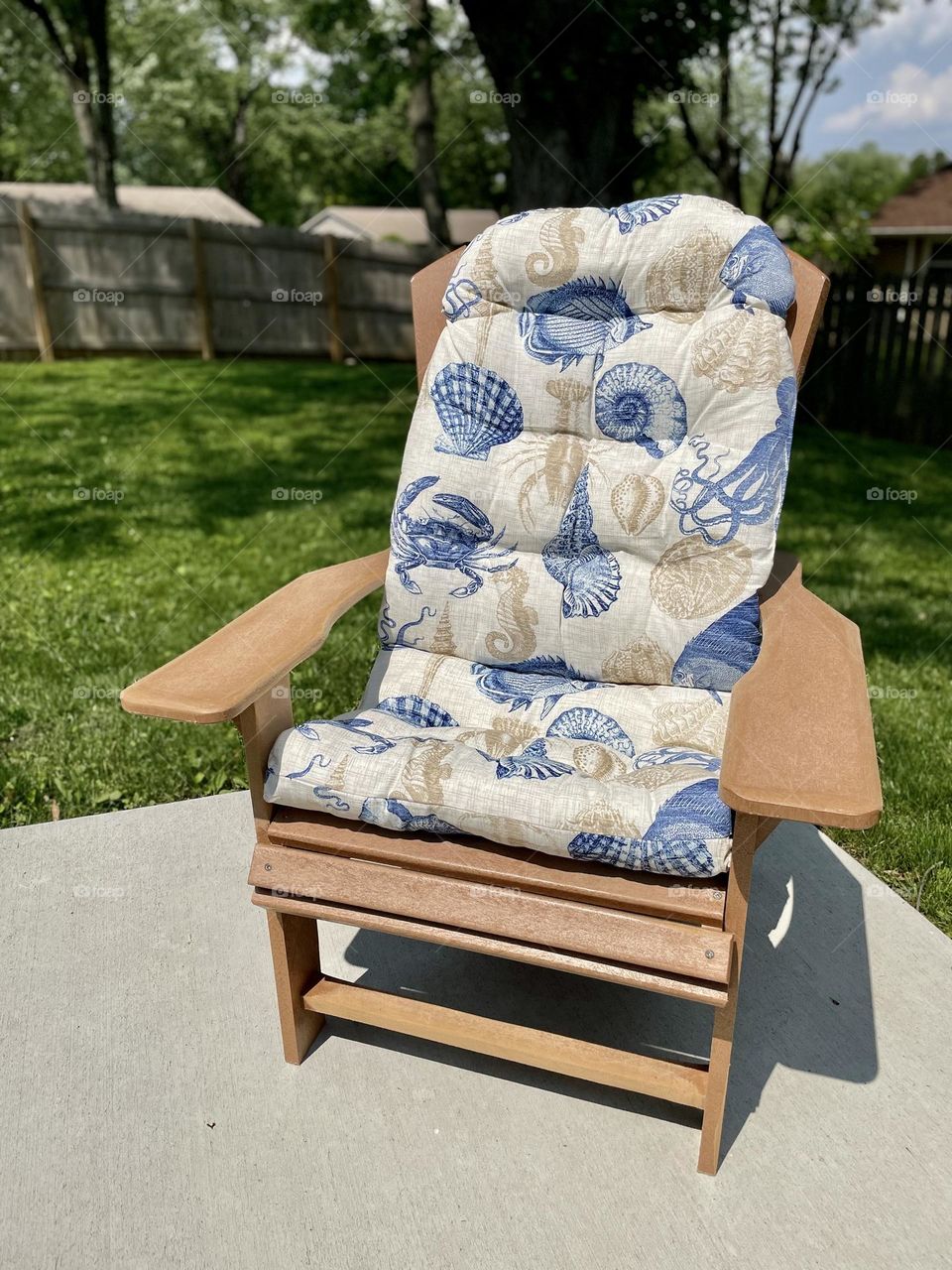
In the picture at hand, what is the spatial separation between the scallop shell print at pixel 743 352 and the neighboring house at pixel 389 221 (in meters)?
28.2

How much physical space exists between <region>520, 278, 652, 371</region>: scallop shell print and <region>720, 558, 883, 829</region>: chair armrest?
28.0 inches

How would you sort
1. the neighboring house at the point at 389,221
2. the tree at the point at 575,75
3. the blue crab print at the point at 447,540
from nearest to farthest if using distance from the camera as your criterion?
the blue crab print at the point at 447,540 → the tree at the point at 575,75 → the neighboring house at the point at 389,221

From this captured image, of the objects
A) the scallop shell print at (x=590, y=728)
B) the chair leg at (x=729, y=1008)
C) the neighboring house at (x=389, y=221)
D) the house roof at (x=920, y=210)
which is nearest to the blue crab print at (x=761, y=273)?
the scallop shell print at (x=590, y=728)

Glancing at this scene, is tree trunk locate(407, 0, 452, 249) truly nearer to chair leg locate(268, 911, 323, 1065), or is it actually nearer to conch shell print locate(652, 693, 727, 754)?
conch shell print locate(652, 693, 727, 754)

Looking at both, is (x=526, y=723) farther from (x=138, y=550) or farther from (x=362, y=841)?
(x=138, y=550)

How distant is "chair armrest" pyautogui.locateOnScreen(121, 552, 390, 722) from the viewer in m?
Result: 1.48

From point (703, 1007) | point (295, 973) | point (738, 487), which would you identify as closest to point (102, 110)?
point (738, 487)

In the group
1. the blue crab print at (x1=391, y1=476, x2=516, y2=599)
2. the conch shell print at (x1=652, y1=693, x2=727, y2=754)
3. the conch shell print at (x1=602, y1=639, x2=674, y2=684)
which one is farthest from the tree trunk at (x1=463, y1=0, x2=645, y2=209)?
the conch shell print at (x1=652, y1=693, x2=727, y2=754)

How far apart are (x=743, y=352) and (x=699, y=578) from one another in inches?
18.1

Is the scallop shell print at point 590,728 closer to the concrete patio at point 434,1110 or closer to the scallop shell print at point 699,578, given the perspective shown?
the scallop shell print at point 699,578

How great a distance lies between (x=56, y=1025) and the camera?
6.30ft

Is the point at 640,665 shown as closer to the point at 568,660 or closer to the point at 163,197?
the point at 568,660

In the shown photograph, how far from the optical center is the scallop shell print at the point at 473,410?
2.19 meters

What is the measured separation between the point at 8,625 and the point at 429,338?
227 cm
